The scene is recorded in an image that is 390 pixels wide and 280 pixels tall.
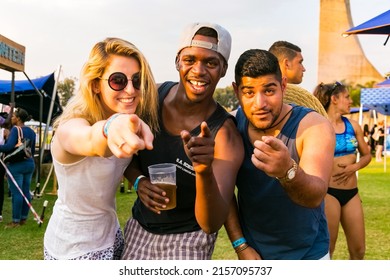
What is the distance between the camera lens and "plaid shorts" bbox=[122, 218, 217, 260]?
77.7 inches

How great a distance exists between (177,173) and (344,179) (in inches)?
82.5

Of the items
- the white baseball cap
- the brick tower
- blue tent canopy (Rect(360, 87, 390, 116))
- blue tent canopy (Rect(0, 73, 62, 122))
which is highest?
the brick tower

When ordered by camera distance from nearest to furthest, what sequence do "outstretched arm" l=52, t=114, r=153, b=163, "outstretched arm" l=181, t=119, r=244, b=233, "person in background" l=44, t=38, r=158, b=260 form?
"outstretched arm" l=52, t=114, r=153, b=163
"outstretched arm" l=181, t=119, r=244, b=233
"person in background" l=44, t=38, r=158, b=260

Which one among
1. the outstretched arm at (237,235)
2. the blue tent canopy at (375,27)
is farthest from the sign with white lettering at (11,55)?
the outstretched arm at (237,235)

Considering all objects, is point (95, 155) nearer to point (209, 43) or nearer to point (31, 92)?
point (209, 43)

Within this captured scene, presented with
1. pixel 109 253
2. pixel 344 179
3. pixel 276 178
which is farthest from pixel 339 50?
pixel 276 178

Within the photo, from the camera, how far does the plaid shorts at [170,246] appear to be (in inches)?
77.7

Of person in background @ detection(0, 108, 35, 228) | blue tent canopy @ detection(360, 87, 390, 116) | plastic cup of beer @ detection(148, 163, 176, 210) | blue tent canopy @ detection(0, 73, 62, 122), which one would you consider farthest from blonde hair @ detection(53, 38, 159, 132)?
blue tent canopy @ detection(360, 87, 390, 116)

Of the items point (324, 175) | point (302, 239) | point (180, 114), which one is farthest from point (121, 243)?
point (324, 175)

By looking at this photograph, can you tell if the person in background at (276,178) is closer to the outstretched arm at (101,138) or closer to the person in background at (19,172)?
the outstretched arm at (101,138)

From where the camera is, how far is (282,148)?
4.36 feet

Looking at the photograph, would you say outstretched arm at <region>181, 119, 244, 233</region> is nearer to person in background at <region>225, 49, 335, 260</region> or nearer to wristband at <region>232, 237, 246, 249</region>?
person in background at <region>225, 49, 335, 260</region>

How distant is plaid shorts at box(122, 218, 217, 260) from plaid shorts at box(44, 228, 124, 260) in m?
0.04

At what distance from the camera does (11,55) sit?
6.00m
